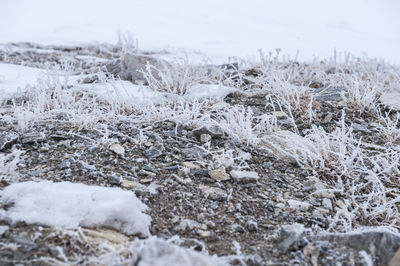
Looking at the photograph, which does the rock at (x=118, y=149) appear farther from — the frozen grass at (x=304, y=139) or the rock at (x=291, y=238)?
the rock at (x=291, y=238)

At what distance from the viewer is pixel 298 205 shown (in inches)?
68.0

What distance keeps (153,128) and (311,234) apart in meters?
1.26

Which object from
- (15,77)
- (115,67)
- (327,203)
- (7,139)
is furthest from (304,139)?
(15,77)

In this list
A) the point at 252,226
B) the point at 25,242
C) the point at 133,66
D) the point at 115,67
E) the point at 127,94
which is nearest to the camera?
the point at 25,242

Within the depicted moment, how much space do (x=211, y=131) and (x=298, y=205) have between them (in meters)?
0.76

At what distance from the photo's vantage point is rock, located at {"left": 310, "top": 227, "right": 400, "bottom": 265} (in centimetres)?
130

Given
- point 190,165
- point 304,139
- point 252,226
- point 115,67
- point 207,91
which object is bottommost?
point 252,226

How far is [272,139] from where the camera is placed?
7.54 feet

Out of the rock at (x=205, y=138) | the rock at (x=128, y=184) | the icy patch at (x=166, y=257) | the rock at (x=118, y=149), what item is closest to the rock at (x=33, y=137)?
the rock at (x=118, y=149)

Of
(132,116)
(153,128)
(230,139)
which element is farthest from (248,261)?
(132,116)

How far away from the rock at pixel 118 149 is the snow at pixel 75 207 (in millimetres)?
432

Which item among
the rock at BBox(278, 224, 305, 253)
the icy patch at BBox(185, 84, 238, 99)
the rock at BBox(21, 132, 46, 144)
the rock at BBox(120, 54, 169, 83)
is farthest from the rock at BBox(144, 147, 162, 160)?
the rock at BBox(120, 54, 169, 83)

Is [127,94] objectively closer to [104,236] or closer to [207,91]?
[207,91]

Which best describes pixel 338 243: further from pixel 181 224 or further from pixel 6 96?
pixel 6 96
